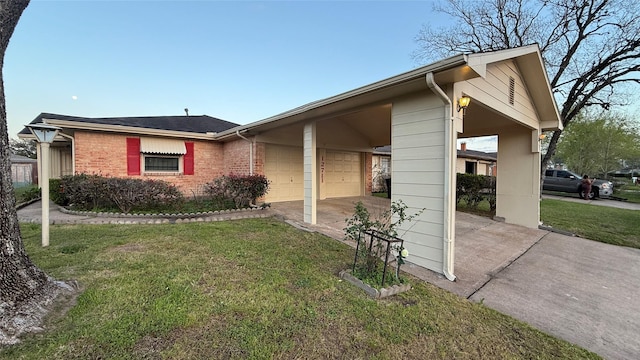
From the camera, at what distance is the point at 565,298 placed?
3217 millimetres

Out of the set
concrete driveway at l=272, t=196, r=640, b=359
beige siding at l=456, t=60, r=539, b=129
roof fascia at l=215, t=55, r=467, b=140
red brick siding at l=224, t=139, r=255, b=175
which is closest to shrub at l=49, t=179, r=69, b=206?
red brick siding at l=224, t=139, r=255, b=175

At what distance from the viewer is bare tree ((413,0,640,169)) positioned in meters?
10.2

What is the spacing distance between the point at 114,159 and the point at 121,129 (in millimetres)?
1100

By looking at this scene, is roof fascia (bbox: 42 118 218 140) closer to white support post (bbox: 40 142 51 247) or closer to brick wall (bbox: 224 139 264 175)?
brick wall (bbox: 224 139 264 175)

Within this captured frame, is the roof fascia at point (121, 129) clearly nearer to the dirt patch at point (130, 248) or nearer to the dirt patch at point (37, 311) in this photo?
the dirt patch at point (130, 248)

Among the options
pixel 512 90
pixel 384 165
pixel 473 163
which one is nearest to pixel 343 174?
pixel 384 165

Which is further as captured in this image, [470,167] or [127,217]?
[470,167]

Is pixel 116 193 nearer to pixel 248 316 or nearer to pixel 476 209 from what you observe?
pixel 248 316

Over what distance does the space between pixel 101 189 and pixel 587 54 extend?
19.5 meters

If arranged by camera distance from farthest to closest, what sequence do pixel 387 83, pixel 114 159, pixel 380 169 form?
pixel 380 169
pixel 114 159
pixel 387 83

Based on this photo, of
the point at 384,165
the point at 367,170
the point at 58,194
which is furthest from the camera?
the point at 384,165

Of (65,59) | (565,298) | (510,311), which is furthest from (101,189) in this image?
(565,298)

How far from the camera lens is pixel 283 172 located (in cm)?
1017

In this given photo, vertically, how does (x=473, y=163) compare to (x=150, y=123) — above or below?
below
